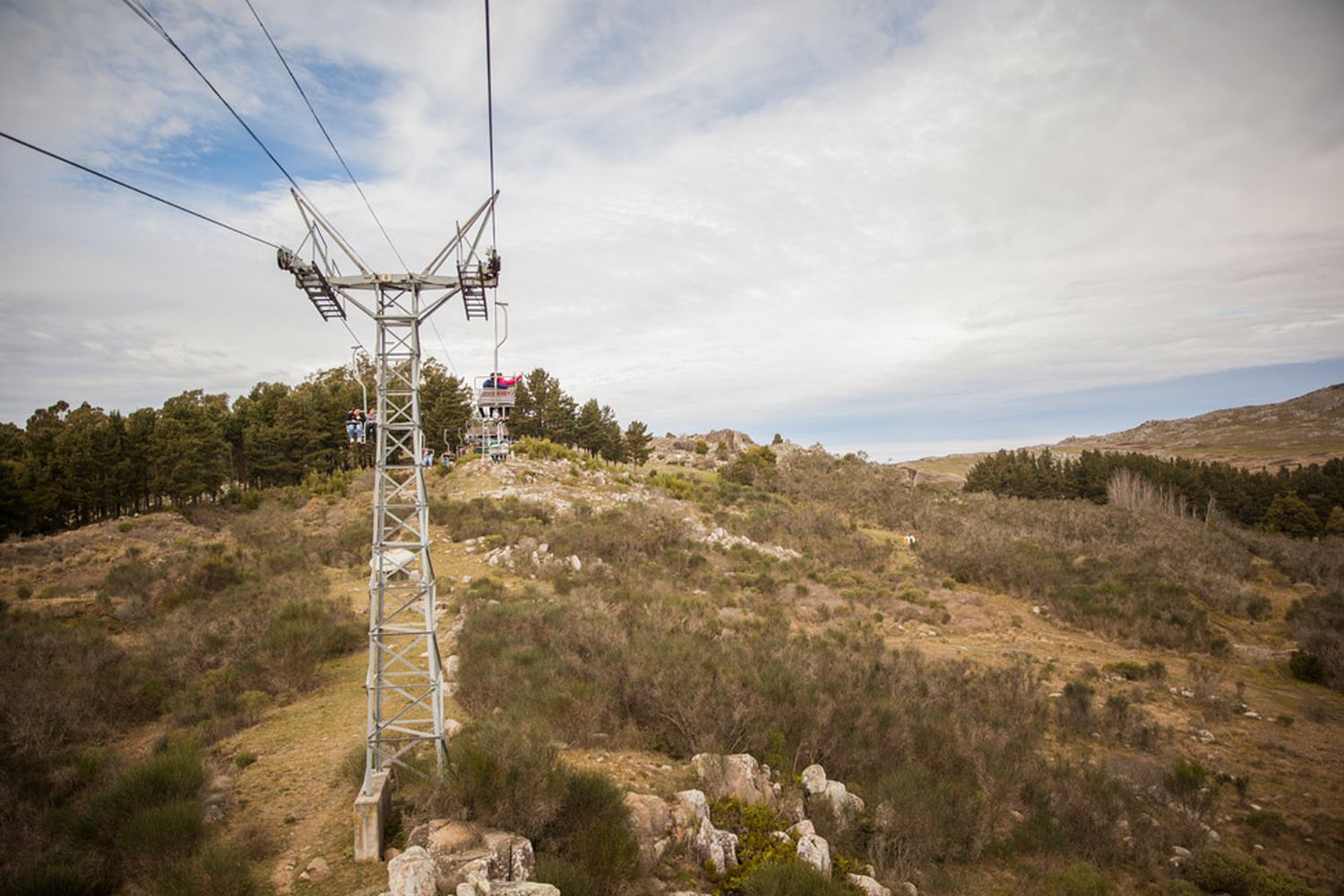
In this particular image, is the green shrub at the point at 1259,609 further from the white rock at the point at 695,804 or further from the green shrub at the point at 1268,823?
the white rock at the point at 695,804

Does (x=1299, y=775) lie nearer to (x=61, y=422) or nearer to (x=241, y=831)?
(x=241, y=831)

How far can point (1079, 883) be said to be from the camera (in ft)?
26.0

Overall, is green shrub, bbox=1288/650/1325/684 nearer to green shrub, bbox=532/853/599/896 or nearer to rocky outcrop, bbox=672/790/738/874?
rocky outcrop, bbox=672/790/738/874

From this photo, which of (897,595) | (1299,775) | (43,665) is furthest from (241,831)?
(897,595)

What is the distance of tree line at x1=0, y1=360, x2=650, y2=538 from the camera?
36.0 m

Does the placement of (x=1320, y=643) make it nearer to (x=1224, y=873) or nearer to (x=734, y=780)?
(x=1224, y=873)

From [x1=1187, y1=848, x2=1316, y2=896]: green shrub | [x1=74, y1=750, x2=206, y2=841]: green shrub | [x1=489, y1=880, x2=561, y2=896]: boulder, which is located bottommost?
[x1=1187, y1=848, x2=1316, y2=896]: green shrub

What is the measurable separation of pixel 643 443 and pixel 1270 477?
55227 mm

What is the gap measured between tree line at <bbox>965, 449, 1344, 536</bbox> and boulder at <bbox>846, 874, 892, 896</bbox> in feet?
184

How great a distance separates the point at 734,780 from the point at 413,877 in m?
4.68

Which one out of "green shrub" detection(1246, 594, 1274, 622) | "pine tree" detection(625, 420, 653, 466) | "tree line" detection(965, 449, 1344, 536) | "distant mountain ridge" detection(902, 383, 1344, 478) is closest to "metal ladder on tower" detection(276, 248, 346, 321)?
"green shrub" detection(1246, 594, 1274, 622)

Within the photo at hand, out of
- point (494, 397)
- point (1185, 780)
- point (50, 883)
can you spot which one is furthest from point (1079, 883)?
point (494, 397)

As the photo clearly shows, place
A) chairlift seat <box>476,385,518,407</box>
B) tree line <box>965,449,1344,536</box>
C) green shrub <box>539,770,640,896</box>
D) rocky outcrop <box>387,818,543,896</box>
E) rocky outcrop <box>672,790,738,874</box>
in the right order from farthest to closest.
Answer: tree line <box>965,449,1344,536</box>
chairlift seat <box>476,385,518,407</box>
rocky outcrop <box>672,790,738,874</box>
green shrub <box>539,770,640,896</box>
rocky outcrop <box>387,818,543,896</box>

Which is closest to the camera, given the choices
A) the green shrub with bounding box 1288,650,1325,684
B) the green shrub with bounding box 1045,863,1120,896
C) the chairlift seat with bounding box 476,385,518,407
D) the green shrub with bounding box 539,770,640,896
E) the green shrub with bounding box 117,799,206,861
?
the green shrub with bounding box 539,770,640,896
